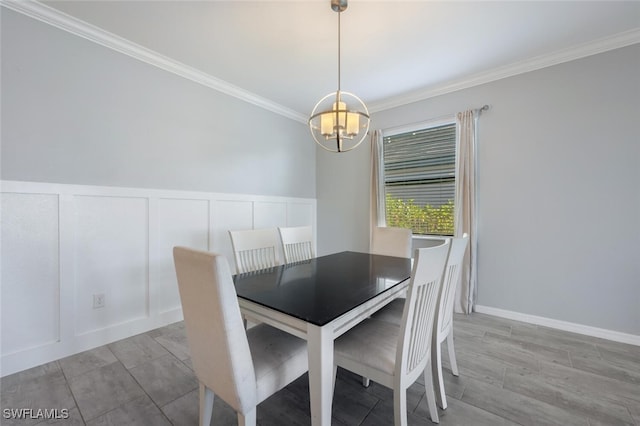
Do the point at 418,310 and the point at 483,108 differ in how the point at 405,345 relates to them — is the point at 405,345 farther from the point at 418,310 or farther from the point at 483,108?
the point at 483,108

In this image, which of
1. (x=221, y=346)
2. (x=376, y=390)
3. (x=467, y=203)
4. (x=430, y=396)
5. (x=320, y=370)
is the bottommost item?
(x=376, y=390)

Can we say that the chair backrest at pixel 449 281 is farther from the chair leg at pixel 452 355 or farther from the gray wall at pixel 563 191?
the gray wall at pixel 563 191

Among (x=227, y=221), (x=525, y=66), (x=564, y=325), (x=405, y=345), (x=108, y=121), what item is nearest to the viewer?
(x=405, y=345)

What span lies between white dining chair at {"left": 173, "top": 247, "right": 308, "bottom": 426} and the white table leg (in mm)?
176

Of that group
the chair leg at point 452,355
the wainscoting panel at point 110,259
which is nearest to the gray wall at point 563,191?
the chair leg at point 452,355

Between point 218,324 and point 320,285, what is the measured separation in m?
0.64

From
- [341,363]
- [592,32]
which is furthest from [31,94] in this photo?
[592,32]

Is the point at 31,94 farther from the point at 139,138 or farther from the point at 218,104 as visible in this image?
the point at 218,104

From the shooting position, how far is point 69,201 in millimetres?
1960

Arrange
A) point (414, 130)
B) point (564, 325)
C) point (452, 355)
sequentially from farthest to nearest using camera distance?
1. point (414, 130)
2. point (564, 325)
3. point (452, 355)

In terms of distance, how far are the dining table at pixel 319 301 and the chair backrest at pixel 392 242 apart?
0.60 m

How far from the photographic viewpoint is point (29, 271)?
1.81 metres

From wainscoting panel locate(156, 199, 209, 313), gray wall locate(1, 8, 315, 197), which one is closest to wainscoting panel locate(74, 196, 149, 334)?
wainscoting panel locate(156, 199, 209, 313)

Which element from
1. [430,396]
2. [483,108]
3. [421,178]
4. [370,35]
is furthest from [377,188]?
[430,396]
